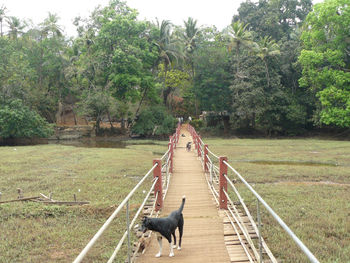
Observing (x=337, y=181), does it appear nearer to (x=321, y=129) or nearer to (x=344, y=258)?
(x=344, y=258)

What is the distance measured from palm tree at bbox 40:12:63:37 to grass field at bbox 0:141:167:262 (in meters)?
30.0

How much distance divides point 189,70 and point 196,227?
125ft

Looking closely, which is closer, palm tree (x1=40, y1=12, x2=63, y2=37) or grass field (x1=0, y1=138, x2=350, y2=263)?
grass field (x1=0, y1=138, x2=350, y2=263)

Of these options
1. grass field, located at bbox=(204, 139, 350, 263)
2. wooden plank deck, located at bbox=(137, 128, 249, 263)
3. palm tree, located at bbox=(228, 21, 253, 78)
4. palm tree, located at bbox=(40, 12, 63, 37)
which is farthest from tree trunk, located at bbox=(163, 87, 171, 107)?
wooden plank deck, located at bbox=(137, 128, 249, 263)

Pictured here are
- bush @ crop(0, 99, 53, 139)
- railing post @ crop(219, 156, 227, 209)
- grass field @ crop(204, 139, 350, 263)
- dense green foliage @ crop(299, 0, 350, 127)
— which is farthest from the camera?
bush @ crop(0, 99, 53, 139)

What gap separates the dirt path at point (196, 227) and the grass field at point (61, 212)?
130 cm

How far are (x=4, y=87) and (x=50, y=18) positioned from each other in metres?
14.7

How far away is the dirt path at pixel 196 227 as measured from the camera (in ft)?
13.7

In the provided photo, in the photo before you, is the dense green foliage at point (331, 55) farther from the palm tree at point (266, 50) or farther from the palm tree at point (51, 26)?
the palm tree at point (51, 26)

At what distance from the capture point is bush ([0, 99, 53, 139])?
1145 inches

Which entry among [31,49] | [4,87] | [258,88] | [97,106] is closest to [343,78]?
[258,88]

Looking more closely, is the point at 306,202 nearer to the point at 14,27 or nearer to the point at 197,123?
the point at 197,123

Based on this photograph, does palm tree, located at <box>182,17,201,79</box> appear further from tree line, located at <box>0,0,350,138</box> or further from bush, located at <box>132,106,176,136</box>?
bush, located at <box>132,106,176,136</box>

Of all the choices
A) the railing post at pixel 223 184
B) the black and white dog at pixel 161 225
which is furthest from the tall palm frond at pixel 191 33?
the black and white dog at pixel 161 225
